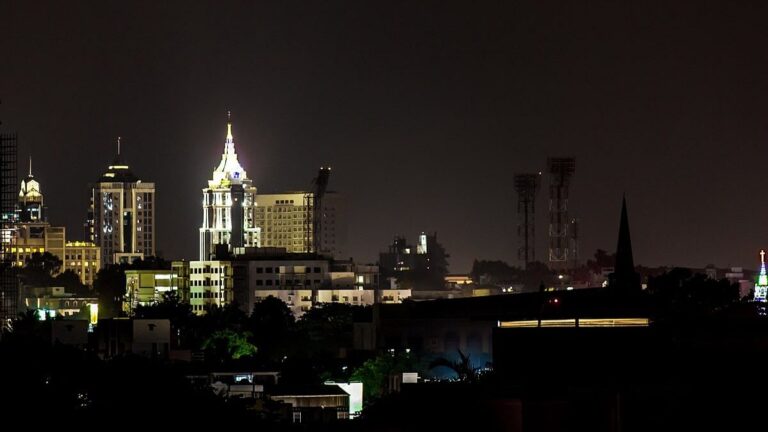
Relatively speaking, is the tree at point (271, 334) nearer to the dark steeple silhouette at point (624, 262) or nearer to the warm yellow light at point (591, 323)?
the dark steeple silhouette at point (624, 262)

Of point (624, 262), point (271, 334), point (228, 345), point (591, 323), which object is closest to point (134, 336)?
point (228, 345)

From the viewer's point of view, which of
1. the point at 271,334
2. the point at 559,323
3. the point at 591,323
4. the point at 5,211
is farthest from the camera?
the point at 271,334

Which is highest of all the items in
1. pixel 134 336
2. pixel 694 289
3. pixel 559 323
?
pixel 694 289

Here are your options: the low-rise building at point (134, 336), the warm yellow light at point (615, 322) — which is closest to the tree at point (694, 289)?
the low-rise building at point (134, 336)

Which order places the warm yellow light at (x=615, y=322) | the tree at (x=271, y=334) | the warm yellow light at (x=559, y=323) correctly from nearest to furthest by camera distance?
the warm yellow light at (x=615, y=322) → the warm yellow light at (x=559, y=323) → the tree at (x=271, y=334)

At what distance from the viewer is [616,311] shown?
78.1 meters

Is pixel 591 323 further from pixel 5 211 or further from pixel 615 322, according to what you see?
pixel 5 211

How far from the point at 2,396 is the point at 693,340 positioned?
52.1 feet

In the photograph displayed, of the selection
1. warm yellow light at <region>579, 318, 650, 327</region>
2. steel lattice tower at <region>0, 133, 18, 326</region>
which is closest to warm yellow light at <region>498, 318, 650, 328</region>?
warm yellow light at <region>579, 318, 650, 327</region>

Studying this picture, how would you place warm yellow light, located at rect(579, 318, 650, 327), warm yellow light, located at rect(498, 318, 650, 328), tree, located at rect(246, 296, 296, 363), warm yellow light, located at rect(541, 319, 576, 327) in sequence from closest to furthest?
warm yellow light, located at rect(498, 318, 650, 328) → warm yellow light, located at rect(579, 318, 650, 327) → warm yellow light, located at rect(541, 319, 576, 327) → tree, located at rect(246, 296, 296, 363)

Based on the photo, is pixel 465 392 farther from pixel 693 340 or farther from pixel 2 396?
pixel 2 396

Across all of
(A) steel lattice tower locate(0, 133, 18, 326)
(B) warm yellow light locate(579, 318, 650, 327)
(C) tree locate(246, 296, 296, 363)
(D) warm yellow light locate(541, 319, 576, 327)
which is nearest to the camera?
(B) warm yellow light locate(579, 318, 650, 327)

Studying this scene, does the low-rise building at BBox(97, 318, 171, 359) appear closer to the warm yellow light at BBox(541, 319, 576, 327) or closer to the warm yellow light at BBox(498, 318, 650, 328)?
the warm yellow light at BBox(498, 318, 650, 328)

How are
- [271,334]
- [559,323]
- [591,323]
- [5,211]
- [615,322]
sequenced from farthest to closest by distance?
1. [271,334]
2. [5,211]
3. [615,322]
4. [591,323]
5. [559,323]
